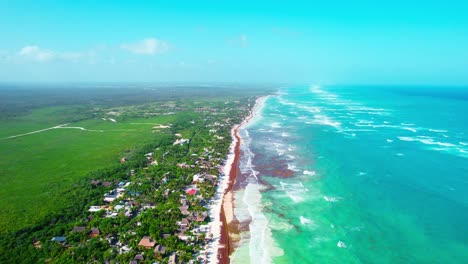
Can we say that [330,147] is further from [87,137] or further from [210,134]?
[87,137]

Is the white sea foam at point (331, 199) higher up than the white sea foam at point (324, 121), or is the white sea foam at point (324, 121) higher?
the white sea foam at point (324, 121)

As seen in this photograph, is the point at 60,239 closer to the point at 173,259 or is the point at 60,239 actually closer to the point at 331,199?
the point at 173,259

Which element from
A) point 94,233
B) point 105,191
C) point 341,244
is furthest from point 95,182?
point 341,244

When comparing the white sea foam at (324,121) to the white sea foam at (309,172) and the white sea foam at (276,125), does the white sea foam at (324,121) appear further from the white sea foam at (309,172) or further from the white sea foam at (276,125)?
the white sea foam at (309,172)

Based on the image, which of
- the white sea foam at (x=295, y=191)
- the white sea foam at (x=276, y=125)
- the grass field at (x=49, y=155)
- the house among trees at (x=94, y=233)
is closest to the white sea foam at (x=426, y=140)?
the white sea foam at (x=276, y=125)

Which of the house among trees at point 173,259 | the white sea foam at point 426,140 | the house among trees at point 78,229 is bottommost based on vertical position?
the house among trees at point 173,259

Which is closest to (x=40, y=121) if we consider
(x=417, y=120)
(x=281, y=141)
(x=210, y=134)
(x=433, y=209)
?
(x=210, y=134)

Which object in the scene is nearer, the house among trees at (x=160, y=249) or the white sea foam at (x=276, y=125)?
the house among trees at (x=160, y=249)
